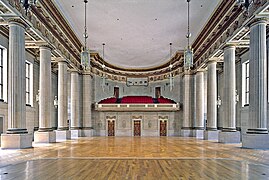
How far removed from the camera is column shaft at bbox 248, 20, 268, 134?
13102 mm

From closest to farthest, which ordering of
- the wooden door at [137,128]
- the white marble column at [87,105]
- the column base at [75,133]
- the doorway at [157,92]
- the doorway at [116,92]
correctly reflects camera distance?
the column base at [75,133] → the white marble column at [87,105] → the wooden door at [137,128] → the doorway at [157,92] → the doorway at [116,92]

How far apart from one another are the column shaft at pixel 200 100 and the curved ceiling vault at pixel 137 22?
333 cm

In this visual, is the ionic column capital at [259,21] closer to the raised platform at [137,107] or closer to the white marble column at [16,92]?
the white marble column at [16,92]

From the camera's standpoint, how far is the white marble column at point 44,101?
57.2 ft

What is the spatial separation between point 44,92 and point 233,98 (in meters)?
12.0

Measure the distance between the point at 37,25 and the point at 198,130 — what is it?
1719cm

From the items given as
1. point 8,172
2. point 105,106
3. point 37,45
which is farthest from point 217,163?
point 105,106

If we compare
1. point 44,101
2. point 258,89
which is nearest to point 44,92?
point 44,101

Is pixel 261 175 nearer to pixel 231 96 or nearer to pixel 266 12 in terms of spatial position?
pixel 266 12

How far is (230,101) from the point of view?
17.6 meters

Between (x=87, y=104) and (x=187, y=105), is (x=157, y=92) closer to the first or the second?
(x=187, y=105)

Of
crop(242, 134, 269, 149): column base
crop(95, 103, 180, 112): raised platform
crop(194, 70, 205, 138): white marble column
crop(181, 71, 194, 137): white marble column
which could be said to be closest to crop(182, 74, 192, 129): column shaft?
crop(181, 71, 194, 137): white marble column

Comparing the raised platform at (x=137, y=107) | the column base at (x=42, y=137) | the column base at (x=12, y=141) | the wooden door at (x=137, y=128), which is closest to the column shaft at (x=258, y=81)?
the column base at (x=12, y=141)

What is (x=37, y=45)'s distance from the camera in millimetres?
17328
